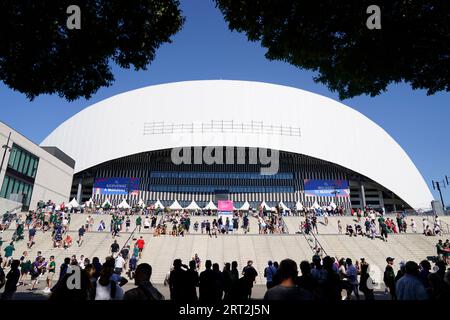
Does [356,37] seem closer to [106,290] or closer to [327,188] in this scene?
[106,290]

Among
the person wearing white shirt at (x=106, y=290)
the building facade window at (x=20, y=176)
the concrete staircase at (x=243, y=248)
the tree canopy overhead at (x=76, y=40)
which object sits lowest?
the person wearing white shirt at (x=106, y=290)

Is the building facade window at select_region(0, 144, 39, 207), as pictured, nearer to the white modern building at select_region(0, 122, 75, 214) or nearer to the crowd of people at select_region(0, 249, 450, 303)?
the white modern building at select_region(0, 122, 75, 214)

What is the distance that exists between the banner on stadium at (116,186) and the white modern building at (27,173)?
5.54 meters

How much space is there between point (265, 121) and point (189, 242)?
3522 cm

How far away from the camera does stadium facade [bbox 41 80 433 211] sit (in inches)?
1998

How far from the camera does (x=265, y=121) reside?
52000mm

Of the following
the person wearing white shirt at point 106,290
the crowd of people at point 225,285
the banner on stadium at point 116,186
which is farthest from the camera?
the banner on stadium at point 116,186

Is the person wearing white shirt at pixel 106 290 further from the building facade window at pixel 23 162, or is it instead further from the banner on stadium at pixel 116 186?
the banner on stadium at pixel 116 186

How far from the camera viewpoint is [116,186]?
51312 millimetres

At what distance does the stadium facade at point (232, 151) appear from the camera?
1998 inches

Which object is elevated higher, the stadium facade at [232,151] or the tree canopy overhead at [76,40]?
the stadium facade at [232,151]

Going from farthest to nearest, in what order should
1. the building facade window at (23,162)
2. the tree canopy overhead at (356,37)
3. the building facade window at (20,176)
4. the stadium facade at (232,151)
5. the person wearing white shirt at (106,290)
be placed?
the stadium facade at (232,151) < the building facade window at (23,162) < the building facade window at (20,176) < the tree canopy overhead at (356,37) < the person wearing white shirt at (106,290)

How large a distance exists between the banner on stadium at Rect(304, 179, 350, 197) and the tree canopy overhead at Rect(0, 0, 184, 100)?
47.1 metres

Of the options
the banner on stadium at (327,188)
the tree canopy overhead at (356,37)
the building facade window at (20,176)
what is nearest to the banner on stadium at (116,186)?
the building facade window at (20,176)
